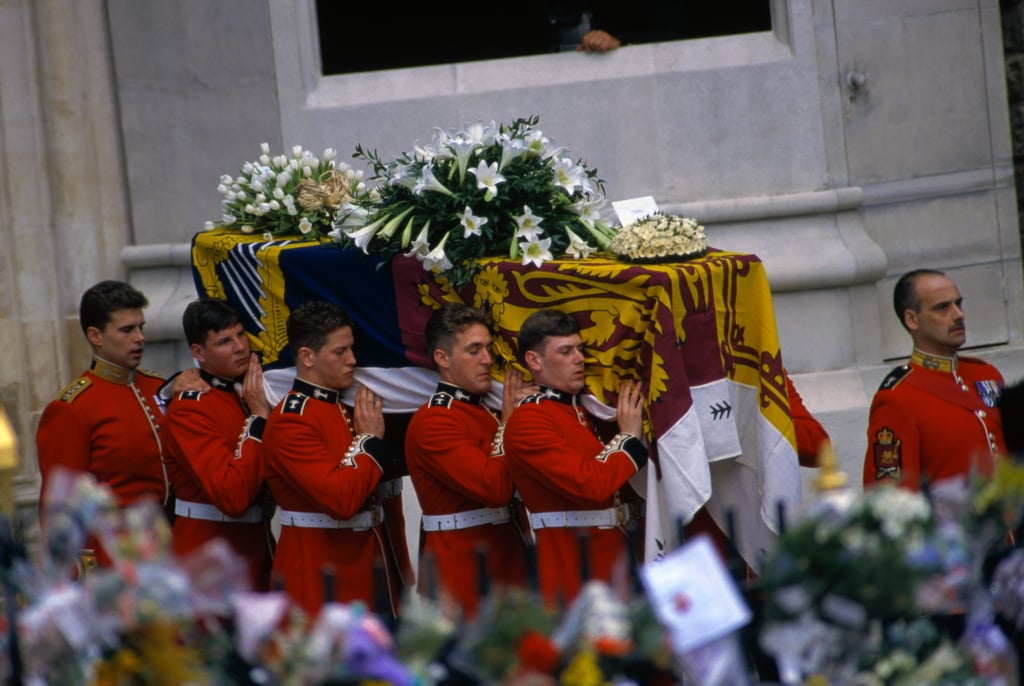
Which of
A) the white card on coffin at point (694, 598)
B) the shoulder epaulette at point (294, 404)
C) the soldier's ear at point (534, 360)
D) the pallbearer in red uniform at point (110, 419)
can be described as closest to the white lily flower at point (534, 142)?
the soldier's ear at point (534, 360)

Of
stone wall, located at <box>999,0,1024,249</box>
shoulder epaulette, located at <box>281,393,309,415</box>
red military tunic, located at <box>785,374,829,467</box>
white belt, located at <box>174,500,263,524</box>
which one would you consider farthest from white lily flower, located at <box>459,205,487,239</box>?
stone wall, located at <box>999,0,1024,249</box>

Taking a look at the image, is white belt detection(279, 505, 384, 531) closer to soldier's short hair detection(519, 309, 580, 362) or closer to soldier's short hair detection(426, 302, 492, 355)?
soldier's short hair detection(426, 302, 492, 355)

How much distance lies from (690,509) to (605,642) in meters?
2.02

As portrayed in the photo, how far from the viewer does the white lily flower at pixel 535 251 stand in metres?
5.12

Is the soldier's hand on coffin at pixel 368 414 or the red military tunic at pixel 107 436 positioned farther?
the red military tunic at pixel 107 436

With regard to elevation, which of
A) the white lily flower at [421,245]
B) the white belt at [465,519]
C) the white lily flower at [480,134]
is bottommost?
the white belt at [465,519]

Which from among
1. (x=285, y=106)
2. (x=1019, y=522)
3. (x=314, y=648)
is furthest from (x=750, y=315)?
(x=285, y=106)

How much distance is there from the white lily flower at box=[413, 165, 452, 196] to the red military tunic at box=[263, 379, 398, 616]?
33.7 inches

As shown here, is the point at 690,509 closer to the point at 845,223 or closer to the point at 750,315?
the point at 750,315

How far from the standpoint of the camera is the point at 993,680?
310 centimetres

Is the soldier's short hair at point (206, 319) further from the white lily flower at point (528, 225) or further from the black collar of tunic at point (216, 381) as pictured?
the white lily flower at point (528, 225)

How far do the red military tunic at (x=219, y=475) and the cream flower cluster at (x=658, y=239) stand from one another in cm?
160

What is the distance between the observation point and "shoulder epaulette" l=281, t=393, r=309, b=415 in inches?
211

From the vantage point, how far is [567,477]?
491cm
